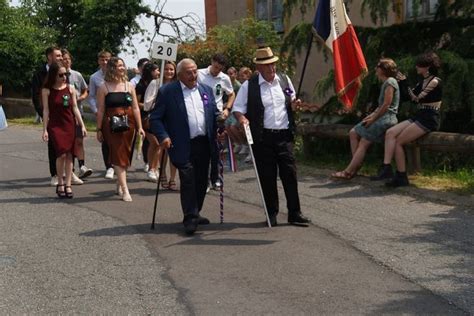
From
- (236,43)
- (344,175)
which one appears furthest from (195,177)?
(236,43)

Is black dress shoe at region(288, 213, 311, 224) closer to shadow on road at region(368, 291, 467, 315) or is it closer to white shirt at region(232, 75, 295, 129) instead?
white shirt at region(232, 75, 295, 129)

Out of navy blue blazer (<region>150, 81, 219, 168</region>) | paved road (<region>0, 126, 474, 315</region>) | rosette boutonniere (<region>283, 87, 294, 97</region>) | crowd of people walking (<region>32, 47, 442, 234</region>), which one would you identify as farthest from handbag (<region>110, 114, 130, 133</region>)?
rosette boutonniere (<region>283, 87, 294, 97</region>)

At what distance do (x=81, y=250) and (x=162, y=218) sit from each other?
1.54 m

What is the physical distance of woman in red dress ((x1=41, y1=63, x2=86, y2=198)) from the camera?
30.7ft

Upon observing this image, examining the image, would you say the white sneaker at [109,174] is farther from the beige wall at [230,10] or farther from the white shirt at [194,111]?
the beige wall at [230,10]

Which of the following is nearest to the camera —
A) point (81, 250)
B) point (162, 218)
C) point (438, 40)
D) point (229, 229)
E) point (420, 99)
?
point (81, 250)

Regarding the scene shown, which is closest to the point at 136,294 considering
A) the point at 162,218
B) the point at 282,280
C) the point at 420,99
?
the point at 282,280

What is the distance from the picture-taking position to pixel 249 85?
755cm

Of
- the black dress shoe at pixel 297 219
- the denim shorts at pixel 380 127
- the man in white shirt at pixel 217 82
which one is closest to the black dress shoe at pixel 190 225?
the black dress shoe at pixel 297 219

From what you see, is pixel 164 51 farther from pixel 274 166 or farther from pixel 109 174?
pixel 274 166

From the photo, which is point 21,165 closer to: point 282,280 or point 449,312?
point 282,280

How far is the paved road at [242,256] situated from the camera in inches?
207

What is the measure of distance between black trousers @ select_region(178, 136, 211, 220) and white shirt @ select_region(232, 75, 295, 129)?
21.4 inches

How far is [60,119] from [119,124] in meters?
1.01
